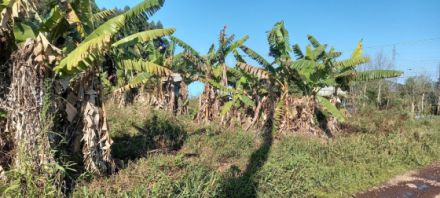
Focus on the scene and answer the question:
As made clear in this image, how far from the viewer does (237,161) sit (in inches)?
327

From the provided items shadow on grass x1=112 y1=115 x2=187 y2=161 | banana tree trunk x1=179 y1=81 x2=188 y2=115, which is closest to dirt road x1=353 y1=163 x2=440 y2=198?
shadow on grass x1=112 y1=115 x2=187 y2=161

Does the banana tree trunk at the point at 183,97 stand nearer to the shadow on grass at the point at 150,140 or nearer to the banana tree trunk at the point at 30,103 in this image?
the shadow on grass at the point at 150,140

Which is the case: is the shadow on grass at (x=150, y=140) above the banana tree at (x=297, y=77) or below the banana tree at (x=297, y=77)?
below

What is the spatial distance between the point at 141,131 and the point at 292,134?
4.75 meters

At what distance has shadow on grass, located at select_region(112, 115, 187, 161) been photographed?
799 cm

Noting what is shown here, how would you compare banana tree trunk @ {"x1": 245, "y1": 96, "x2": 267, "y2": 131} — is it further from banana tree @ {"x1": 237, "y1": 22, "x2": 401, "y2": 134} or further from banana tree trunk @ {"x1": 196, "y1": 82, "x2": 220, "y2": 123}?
banana tree trunk @ {"x1": 196, "y1": 82, "x2": 220, "y2": 123}

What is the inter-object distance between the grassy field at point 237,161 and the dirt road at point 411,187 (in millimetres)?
224

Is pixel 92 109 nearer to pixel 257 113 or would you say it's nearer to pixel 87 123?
pixel 87 123

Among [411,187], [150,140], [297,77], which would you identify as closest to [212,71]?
[297,77]

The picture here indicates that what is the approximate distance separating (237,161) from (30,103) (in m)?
4.47

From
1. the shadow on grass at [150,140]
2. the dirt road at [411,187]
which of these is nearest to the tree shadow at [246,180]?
the shadow on grass at [150,140]

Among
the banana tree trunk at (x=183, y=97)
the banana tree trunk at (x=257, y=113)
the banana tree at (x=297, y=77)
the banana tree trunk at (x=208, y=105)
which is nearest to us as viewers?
the banana tree at (x=297, y=77)

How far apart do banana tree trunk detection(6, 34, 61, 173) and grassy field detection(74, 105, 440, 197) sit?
31.8 inches

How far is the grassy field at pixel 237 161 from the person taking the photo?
19.0ft
